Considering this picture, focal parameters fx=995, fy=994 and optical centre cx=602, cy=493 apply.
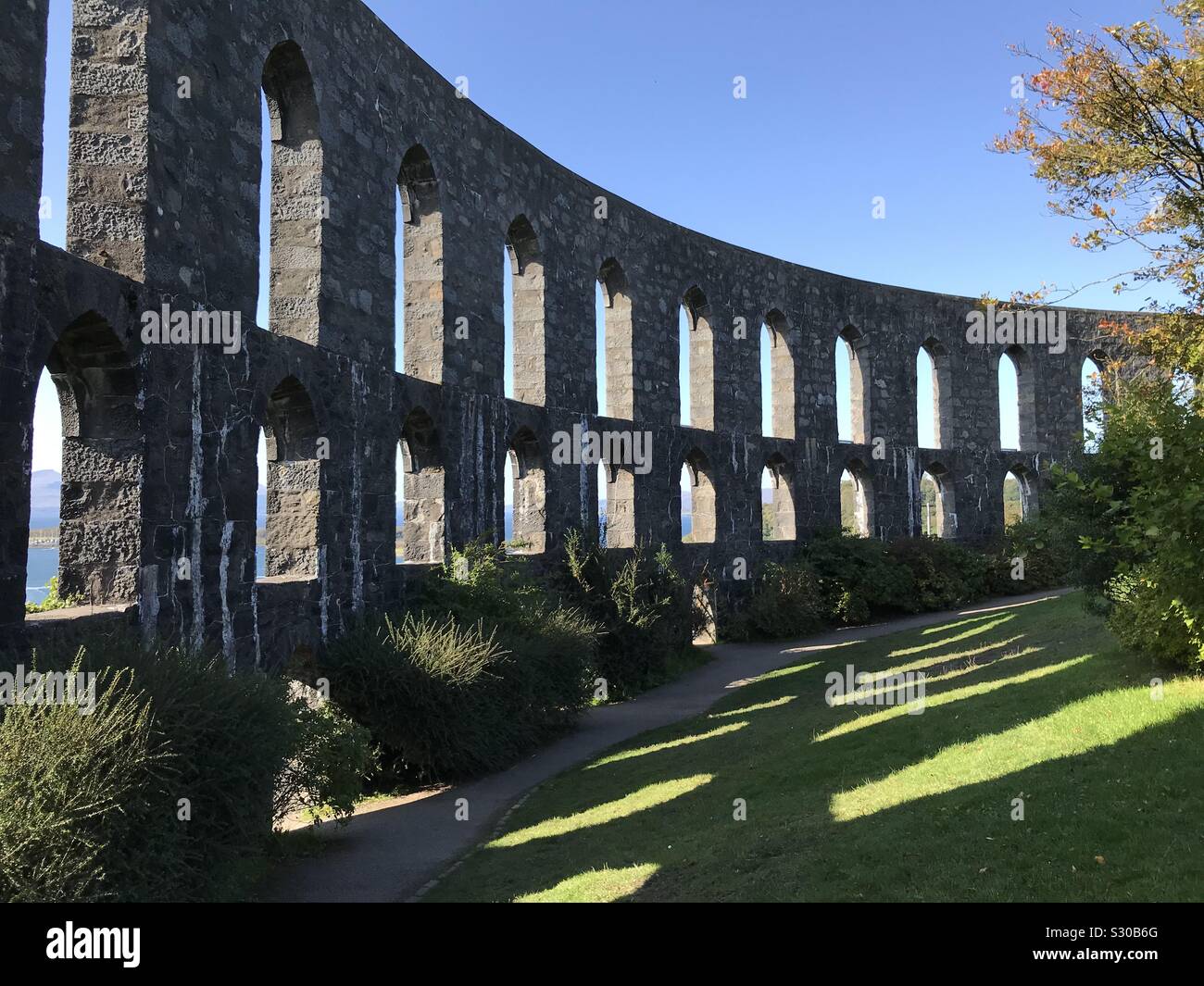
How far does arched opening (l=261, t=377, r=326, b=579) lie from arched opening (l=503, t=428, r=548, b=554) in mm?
5372

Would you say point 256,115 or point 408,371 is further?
point 408,371

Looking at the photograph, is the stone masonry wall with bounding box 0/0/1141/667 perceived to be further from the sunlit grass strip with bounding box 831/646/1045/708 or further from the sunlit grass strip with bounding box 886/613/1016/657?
the sunlit grass strip with bounding box 886/613/1016/657

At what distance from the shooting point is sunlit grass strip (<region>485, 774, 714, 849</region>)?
26.1ft

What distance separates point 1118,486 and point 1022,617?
6.64 meters

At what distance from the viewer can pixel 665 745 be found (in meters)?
10.9

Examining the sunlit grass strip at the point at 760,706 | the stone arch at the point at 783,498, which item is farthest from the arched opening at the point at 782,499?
the sunlit grass strip at the point at 760,706

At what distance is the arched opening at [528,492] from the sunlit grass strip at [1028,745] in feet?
28.6

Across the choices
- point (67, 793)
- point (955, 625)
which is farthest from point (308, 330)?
point (955, 625)

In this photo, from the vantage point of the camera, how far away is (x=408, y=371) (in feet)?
45.9

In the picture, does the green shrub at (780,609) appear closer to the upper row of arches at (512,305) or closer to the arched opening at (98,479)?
the upper row of arches at (512,305)

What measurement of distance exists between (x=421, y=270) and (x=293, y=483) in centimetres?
482

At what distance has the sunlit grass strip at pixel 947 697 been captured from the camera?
31.3ft
